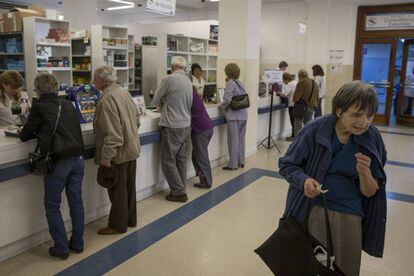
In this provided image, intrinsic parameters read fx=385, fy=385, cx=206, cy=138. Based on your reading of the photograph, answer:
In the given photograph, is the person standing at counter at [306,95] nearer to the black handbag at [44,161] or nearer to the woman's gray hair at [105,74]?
the woman's gray hair at [105,74]

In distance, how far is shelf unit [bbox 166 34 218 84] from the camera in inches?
361

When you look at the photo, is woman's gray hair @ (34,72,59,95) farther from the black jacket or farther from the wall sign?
the wall sign

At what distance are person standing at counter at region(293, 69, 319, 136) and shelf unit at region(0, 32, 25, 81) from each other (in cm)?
517

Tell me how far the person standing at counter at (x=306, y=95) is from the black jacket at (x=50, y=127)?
5.15 metres

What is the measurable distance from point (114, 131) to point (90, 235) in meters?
0.97

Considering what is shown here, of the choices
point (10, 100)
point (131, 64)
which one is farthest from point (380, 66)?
point (10, 100)

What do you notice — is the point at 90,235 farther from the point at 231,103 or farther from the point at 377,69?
the point at 377,69

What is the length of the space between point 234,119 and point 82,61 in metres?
4.76

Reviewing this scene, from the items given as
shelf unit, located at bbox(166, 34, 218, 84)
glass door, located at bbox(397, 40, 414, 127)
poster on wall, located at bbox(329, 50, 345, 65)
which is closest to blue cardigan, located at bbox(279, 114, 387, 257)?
shelf unit, located at bbox(166, 34, 218, 84)

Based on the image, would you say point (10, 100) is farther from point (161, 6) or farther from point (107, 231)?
point (161, 6)

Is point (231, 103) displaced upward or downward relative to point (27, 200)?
upward

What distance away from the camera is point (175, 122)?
4.10 metres

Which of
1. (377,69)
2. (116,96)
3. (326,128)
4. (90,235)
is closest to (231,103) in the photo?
(116,96)

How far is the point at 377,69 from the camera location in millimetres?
10766
